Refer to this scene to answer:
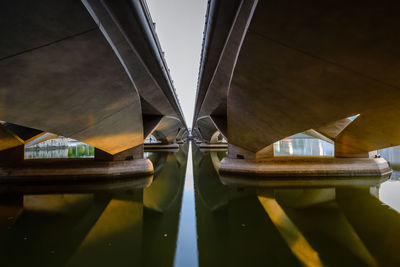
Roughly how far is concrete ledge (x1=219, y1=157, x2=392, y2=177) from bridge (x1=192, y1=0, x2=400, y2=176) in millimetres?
1859

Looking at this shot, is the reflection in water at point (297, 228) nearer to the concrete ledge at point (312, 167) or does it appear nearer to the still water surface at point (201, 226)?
the still water surface at point (201, 226)

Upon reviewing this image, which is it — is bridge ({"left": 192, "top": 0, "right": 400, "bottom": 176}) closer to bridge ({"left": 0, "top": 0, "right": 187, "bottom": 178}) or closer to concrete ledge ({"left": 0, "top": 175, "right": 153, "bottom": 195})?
bridge ({"left": 0, "top": 0, "right": 187, "bottom": 178})

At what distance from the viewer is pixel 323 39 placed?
412 cm

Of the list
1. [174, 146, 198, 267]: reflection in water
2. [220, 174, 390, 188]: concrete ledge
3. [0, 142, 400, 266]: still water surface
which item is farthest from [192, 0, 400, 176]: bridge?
[174, 146, 198, 267]: reflection in water

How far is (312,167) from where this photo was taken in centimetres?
1298

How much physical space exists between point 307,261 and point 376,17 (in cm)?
499

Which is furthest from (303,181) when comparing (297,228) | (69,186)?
(69,186)

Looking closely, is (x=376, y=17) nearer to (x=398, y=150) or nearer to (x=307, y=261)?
(x=307, y=261)

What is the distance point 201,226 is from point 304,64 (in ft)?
18.8

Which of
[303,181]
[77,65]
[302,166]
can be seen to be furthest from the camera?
[302,166]

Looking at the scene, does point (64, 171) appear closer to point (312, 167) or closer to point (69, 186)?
point (69, 186)

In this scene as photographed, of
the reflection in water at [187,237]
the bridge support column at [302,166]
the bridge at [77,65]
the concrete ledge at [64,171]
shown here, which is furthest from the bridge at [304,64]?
the concrete ledge at [64,171]

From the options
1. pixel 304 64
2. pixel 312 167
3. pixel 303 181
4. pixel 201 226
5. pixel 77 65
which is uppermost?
pixel 77 65

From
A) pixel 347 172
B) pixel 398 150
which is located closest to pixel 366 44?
pixel 347 172
